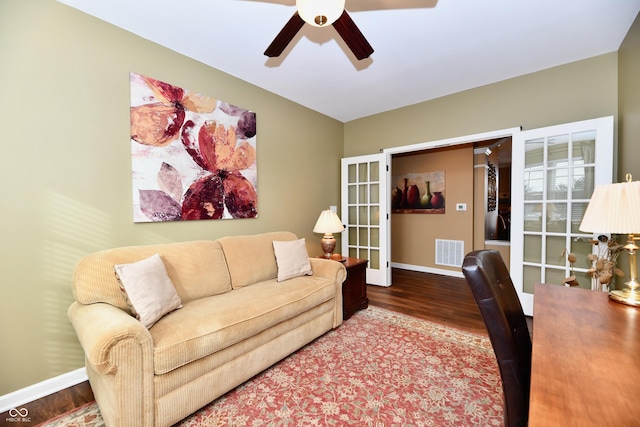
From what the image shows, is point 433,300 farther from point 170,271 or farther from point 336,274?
point 170,271

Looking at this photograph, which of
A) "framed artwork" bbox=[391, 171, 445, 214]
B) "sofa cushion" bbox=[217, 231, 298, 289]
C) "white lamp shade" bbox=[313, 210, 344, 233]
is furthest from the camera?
"framed artwork" bbox=[391, 171, 445, 214]

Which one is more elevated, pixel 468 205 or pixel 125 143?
pixel 125 143

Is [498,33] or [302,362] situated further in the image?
[498,33]

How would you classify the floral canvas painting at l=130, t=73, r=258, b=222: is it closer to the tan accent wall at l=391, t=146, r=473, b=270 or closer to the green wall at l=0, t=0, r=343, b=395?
the green wall at l=0, t=0, r=343, b=395

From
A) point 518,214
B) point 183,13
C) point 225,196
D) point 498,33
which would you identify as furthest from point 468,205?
point 183,13

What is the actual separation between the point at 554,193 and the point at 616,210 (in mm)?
1818

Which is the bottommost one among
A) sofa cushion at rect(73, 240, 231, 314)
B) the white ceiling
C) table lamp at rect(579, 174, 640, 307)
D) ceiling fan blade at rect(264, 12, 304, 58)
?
sofa cushion at rect(73, 240, 231, 314)

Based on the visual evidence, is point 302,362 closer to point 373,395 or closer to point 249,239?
point 373,395

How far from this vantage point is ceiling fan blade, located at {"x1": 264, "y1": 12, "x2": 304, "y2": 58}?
1.63 m

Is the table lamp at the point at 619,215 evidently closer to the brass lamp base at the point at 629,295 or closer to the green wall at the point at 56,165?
the brass lamp base at the point at 629,295

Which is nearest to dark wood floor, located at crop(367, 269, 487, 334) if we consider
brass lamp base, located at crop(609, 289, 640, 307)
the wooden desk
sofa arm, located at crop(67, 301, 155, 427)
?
brass lamp base, located at crop(609, 289, 640, 307)

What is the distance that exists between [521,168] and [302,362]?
301 cm

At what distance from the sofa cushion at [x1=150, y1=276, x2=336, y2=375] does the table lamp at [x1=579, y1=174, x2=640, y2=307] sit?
6.11 ft

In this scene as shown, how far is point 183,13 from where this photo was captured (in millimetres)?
1998
